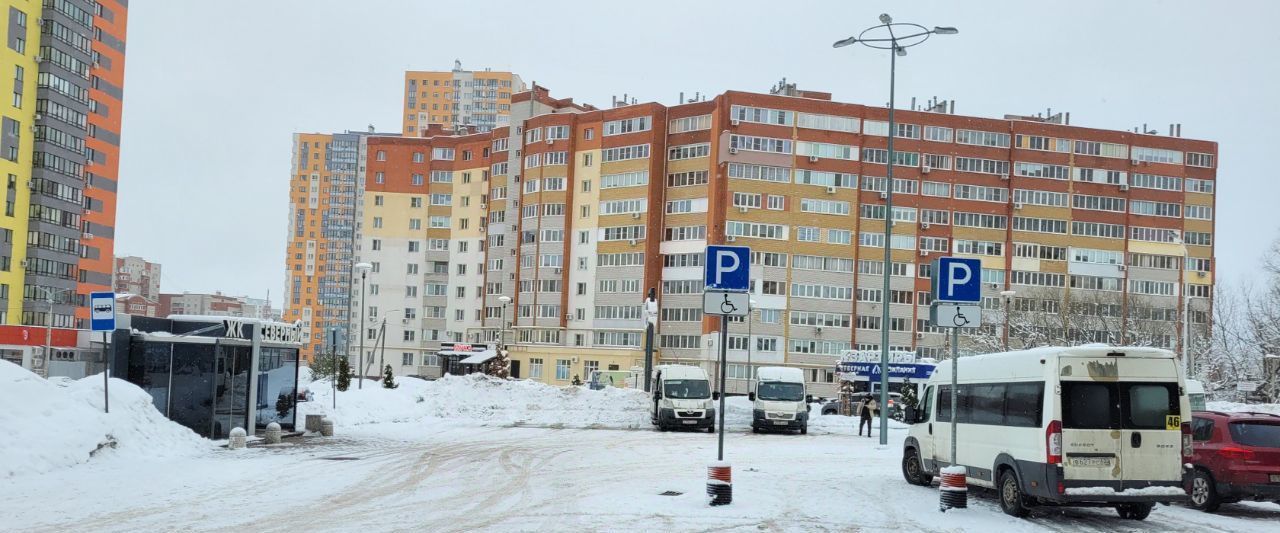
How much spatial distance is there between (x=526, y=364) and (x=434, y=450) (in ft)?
223

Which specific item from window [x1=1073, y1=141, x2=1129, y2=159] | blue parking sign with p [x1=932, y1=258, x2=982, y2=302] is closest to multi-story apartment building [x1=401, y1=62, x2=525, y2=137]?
window [x1=1073, y1=141, x2=1129, y2=159]

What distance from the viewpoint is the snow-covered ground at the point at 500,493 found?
44.1ft

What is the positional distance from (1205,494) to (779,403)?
22613 mm

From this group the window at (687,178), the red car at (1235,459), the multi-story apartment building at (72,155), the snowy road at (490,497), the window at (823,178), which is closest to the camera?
the snowy road at (490,497)

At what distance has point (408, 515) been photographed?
1396 cm

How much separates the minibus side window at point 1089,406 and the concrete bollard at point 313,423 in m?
20.7

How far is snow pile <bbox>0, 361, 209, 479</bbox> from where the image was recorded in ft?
57.6

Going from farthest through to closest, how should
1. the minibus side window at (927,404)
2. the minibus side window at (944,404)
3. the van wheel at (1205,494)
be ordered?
1. the minibus side window at (927,404)
2. the minibus side window at (944,404)
3. the van wheel at (1205,494)

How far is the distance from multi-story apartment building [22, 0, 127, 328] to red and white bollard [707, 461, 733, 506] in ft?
253

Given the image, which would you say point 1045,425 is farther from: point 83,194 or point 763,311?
point 83,194

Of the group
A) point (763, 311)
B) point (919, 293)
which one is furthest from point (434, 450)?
point (919, 293)

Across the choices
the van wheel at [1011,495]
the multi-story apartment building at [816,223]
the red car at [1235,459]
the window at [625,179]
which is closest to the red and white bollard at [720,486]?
the van wheel at [1011,495]

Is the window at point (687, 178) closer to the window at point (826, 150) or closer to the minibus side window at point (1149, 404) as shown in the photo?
the window at point (826, 150)

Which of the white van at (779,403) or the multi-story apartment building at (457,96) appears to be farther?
the multi-story apartment building at (457,96)
